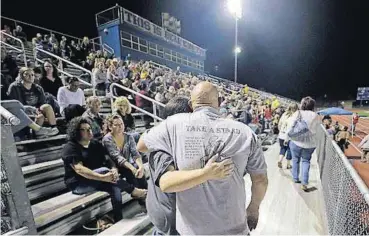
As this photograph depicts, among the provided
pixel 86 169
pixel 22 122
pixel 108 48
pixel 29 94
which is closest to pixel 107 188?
pixel 86 169

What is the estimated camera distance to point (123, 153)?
2609 millimetres

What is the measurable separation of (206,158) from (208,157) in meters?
0.01

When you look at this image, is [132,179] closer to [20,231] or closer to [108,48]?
[20,231]

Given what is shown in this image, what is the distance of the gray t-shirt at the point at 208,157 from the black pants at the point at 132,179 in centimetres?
142

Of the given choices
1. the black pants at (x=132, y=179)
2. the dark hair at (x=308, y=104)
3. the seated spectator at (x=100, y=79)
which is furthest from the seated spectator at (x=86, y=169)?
the seated spectator at (x=100, y=79)

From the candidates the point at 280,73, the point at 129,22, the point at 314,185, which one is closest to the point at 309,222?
the point at 314,185

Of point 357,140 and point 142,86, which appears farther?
point 357,140

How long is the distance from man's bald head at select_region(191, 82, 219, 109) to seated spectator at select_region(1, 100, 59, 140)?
1605 millimetres

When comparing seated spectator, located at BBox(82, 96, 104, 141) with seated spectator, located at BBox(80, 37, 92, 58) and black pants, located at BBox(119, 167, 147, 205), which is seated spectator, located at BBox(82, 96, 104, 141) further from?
seated spectator, located at BBox(80, 37, 92, 58)

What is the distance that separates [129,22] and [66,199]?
11826 millimetres

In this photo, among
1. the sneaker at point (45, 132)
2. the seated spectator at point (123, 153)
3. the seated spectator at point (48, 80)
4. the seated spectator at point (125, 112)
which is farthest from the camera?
the seated spectator at point (48, 80)

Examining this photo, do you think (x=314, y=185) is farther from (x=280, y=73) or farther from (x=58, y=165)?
(x=280, y=73)

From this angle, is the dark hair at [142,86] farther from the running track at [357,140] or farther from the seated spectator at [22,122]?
the running track at [357,140]

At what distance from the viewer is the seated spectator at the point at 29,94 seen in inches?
116
